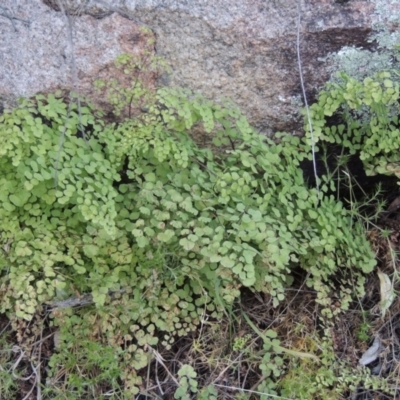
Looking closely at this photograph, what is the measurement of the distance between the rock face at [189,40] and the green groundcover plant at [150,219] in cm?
14

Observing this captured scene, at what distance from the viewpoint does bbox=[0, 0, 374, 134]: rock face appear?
2436 millimetres

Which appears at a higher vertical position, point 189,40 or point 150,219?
point 189,40

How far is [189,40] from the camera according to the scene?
248cm

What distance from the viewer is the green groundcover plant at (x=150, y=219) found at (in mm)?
2271

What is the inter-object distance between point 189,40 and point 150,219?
776 millimetres

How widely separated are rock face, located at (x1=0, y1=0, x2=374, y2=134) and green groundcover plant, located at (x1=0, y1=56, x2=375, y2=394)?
Answer: 14 centimetres

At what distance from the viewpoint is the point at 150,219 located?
7.77ft

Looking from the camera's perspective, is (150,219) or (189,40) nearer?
(150,219)

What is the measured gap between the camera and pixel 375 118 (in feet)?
8.07

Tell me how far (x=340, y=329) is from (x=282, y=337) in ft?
0.83

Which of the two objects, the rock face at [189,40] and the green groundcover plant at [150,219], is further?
the rock face at [189,40]

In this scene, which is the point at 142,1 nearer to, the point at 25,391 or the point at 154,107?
the point at 154,107

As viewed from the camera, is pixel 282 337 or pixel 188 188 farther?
pixel 282 337

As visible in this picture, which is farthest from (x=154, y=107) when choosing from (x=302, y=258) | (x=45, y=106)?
(x=302, y=258)
